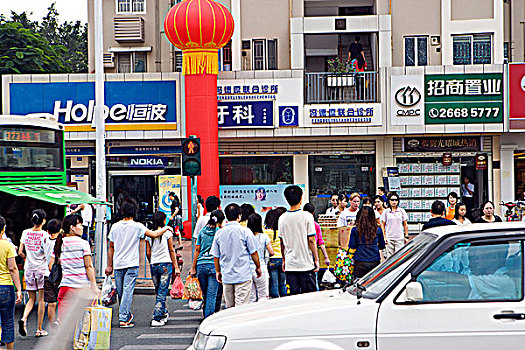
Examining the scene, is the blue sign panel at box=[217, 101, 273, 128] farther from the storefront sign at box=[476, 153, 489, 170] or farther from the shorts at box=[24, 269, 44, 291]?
the shorts at box=[24, 269, 44, 291]

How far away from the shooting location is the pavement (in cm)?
926

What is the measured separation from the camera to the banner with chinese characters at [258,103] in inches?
909

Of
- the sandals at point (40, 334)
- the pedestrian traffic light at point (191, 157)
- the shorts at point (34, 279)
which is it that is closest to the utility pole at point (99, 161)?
the pedestrian traffic light at point (191, 157)

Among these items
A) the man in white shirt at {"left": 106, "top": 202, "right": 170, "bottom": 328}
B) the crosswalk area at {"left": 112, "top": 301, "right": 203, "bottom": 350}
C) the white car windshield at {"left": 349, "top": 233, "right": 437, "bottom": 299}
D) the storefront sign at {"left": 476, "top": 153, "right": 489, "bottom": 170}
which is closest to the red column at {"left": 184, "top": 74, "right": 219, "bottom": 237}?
the storefront sign at {"left": 476, "top": 153, "right": 489, "bottom": 170}

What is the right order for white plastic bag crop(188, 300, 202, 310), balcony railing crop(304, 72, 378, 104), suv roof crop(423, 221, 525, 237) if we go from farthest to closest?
balcony railing crop(304, 72, 378, 104)
white plastic bag crop(188, 300, 202, 310)
suv roof crop(423, 221, 525, 237)

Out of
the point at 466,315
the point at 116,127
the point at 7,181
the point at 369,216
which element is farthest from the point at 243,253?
the point at 116,127

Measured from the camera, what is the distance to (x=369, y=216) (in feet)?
32.7

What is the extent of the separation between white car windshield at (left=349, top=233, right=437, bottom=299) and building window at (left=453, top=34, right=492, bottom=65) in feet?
63.9

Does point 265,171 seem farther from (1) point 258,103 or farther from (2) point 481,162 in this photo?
(2) point 481,162

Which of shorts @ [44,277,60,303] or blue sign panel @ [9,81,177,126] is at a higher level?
blue sign panel @ [9,81,177,126]

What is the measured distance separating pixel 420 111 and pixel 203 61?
722 cm

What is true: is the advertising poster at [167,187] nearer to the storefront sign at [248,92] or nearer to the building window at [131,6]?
the storefront sign at [248,92]

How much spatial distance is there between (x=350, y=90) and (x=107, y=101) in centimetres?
807

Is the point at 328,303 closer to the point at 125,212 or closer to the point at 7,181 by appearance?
the point at 125,212
